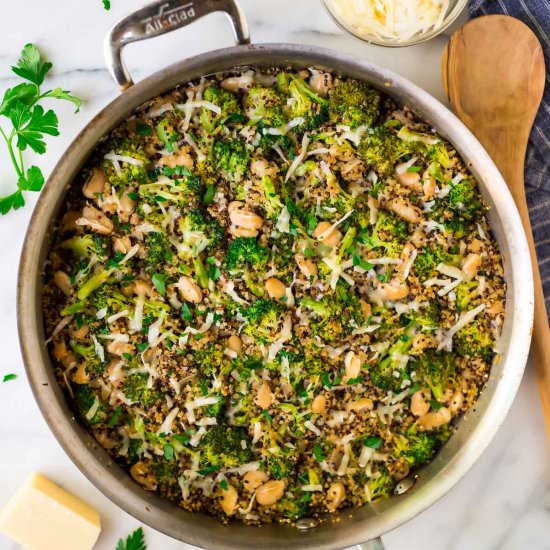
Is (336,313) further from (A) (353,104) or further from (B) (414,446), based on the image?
(A) (353,104)

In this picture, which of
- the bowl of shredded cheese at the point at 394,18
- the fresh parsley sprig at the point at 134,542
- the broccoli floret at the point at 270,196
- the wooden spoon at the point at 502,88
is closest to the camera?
the broccoli floret at the point at 270,196

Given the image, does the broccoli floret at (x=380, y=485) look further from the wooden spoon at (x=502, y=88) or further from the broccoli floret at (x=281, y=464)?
the wooden spoon at (x=502, y=88)

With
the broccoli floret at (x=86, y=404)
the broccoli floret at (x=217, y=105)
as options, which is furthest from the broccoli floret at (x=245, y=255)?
the broccoli floret at (x=86, y=404)

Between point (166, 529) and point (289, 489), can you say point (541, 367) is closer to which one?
point (289, 489)

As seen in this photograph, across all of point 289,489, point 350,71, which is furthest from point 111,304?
point 350,71

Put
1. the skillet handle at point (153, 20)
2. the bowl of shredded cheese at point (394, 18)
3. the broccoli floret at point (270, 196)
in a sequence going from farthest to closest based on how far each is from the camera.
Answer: the bowl of shredded cheese at point (394, 18) < the broccoli floret at point (270, 196) < the skillet handle at point (153, 20)

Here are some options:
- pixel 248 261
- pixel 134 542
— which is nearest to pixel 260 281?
pixel 248 261

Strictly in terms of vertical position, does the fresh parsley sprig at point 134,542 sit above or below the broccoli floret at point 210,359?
below
